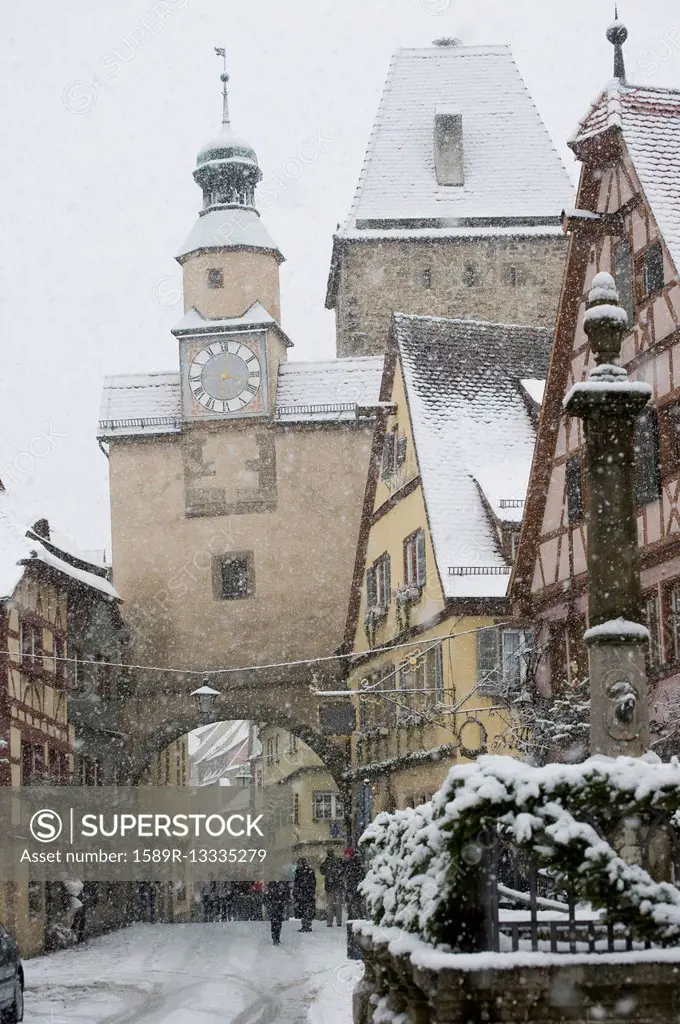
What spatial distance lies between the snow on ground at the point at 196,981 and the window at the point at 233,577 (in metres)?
8.28

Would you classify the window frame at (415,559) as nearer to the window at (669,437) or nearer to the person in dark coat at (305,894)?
the person in dark coat at (305,894)

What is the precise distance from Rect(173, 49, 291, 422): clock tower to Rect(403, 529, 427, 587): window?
35.7 ft

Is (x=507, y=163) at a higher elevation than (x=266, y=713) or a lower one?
higher

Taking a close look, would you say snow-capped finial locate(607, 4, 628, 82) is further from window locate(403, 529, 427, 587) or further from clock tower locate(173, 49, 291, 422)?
clock tower locate(173, 49, 291, 422)

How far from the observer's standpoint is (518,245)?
44125 mm

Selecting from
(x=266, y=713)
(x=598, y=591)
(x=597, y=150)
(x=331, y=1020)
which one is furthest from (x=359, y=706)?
(x=598, y=591)

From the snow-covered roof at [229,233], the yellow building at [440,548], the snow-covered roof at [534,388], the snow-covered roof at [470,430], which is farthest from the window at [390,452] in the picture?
the snow-covered roof at [229,233]

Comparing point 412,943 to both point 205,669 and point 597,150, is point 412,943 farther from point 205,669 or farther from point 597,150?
point 205,669

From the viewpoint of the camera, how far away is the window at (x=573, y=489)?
67.0ft

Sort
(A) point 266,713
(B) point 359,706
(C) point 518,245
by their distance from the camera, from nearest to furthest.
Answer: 1. (B) point 359,706
2. (A) point 266,713
3. (C) point 518,245

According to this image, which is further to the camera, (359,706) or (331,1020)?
(359,706)

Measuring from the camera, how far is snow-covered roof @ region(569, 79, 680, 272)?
18516 millimetres

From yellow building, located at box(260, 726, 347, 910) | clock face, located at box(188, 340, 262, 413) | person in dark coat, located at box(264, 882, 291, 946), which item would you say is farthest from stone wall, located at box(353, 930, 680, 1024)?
yellow building, located at box(260, 726, 347, 910)

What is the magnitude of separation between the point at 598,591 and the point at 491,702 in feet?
47.8
